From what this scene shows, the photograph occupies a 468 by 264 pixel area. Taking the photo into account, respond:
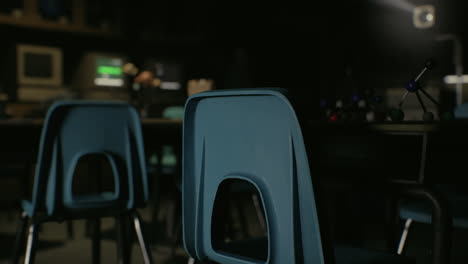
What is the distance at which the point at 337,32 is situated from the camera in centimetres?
1034

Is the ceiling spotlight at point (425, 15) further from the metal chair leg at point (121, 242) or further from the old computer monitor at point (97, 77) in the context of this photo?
the metal chair leg at point (121, 242)

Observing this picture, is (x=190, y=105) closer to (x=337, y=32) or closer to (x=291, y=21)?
(x=291, y=21)

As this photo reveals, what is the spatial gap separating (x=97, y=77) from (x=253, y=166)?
244 inches

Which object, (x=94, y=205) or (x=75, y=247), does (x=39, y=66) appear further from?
(x=94, y=205)

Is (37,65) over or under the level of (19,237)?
over

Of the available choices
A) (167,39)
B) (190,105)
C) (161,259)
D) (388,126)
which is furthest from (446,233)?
(167,39)

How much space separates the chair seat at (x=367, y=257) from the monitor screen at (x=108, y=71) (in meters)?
6.09

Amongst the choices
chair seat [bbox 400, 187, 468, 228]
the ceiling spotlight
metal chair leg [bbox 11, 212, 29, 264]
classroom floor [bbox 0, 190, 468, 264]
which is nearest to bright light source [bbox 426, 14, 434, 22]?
the ceiling spotlight

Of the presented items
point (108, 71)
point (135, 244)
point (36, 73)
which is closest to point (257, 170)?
point (135, 244)

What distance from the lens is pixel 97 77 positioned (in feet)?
22.4

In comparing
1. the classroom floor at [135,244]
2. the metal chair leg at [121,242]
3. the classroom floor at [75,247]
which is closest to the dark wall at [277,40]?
the classroom floor at [135,244]

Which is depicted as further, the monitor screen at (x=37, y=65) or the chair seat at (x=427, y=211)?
the monitor screen at (x=37, y=65)

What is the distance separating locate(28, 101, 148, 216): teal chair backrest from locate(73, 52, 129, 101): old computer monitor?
495 cm

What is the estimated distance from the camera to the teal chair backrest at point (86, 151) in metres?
1.71
